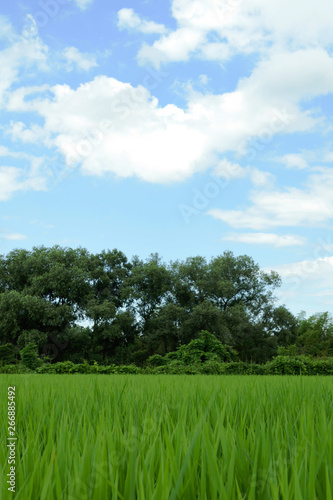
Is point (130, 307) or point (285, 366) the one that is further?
point (130, 307)

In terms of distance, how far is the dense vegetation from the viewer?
27.2 metres

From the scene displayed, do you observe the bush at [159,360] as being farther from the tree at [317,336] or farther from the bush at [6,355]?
the tree at [317,336]

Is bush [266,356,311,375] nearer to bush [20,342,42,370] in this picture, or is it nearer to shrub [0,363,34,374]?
shrub [0,363,34,374]

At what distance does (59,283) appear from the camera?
27.9 metres

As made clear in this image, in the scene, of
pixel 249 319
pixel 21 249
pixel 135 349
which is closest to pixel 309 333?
pixel 249 319

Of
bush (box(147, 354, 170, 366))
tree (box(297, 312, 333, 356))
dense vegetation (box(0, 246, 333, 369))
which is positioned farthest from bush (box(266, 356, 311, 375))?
tree (box(297, 312, 333, 356))

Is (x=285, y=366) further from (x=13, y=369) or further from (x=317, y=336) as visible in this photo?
(x=317, y=336)

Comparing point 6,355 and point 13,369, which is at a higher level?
Answer: point 6,355

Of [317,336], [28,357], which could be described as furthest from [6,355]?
[317,336]

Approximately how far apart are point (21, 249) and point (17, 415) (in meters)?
31.1

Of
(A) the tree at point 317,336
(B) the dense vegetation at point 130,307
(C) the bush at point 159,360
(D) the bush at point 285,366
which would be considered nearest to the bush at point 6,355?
(B) the dense vegetation at point 130,307

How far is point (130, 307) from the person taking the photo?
31.0 metres

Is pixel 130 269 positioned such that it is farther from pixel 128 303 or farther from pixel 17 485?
pixel 17 485

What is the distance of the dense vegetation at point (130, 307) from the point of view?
27231mm
